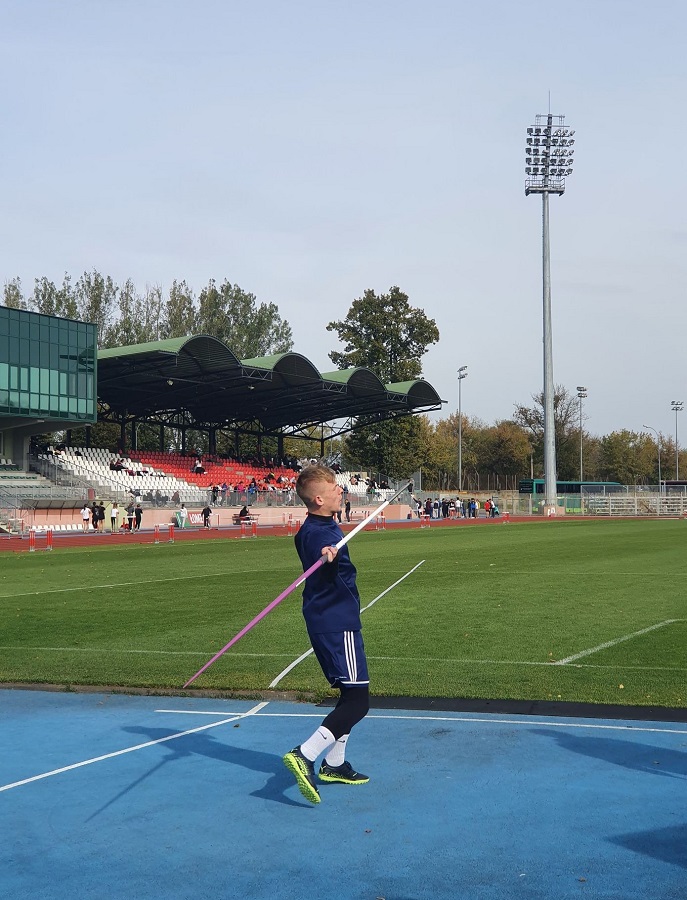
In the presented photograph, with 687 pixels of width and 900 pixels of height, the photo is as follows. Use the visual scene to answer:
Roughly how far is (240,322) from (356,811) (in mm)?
88026

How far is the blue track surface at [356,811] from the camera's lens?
4695mm

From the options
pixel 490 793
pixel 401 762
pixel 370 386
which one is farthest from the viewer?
pixel 370 386

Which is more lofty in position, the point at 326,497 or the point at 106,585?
the point at 326,497

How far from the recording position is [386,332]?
92125mm

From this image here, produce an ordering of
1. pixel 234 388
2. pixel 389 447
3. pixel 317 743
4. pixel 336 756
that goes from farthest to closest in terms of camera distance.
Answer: pixel 389 447
pixel 234 388
pixel 336 756
pixel 317 743

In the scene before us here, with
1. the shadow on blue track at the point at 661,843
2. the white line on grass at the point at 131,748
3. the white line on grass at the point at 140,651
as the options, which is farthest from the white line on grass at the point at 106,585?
the shadow on blue track at the point at 661,843

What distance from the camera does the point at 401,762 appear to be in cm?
680

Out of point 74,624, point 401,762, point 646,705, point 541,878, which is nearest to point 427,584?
point 74,624

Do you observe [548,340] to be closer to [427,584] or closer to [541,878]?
[427,584]

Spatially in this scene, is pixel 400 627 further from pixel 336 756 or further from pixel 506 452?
pixel 506 452

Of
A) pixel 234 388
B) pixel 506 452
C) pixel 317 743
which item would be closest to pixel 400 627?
pixel 317 743

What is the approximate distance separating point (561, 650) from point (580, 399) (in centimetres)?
11007

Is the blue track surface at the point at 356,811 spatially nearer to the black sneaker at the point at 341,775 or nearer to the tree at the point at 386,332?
the black sneaker at the point at 341,775

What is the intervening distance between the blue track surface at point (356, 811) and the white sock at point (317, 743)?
31 cm
